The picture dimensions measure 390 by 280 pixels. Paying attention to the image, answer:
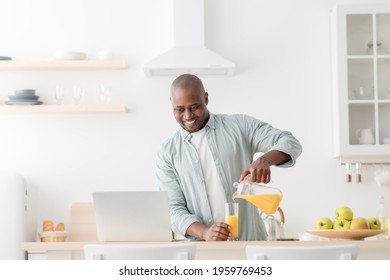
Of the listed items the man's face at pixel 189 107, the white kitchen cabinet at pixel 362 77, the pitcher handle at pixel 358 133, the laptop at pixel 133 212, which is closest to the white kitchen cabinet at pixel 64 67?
the white kitchen cabinet at pixel 362 77

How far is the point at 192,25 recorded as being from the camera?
5.16 m

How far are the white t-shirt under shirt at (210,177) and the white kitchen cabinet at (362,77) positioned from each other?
1683mm

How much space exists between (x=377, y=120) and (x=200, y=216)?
198 cm

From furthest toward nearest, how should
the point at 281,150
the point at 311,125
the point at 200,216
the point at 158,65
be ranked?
1. the point at 311,125
2. the point at 158,65
3. the point at 200,216
4. the point at 281,150

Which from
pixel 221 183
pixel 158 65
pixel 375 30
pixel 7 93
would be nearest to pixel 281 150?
pixel 221 183

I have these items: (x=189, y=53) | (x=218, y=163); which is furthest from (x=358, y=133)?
(x=218, y=163)

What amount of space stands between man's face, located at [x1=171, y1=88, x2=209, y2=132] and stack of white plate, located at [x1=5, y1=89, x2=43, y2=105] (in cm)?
183

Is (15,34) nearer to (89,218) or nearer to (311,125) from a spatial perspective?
(89,218)

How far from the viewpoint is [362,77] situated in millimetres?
5156

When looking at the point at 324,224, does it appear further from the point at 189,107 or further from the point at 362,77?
the point at 362,77

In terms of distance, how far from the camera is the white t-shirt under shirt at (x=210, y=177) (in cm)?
358

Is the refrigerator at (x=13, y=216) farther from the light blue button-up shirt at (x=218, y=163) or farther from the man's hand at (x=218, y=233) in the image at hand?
the man's hand at (x=218, y=233)

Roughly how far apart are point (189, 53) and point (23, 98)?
1079mm

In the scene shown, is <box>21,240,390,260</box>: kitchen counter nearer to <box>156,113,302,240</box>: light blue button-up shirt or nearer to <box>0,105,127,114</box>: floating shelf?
<box>156,113,302,240</box>: light blue button-up shirt
